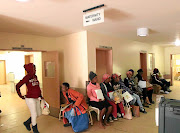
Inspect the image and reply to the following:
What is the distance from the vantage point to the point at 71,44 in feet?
15.9

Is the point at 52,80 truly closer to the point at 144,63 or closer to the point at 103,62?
the point at 103,62

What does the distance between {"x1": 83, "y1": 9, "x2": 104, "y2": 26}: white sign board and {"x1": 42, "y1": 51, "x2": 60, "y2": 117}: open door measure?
2105 millimetres

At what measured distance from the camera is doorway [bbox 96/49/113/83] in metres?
5.30

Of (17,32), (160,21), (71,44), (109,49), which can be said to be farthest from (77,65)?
(160,21)

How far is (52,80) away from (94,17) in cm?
277

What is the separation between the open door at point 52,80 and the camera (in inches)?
180

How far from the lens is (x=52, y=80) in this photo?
474 cm

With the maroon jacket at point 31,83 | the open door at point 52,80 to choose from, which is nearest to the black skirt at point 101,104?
the open door at point 52,80

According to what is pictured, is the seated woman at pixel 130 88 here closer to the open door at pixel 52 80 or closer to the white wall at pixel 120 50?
the white wall at pixel 120 50

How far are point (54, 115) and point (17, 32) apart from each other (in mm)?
2652

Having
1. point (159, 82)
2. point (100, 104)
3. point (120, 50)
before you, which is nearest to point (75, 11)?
point (100, 104)

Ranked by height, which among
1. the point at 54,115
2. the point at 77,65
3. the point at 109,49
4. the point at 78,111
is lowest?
the point at 54,115

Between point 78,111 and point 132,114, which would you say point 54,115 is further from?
point 132,114

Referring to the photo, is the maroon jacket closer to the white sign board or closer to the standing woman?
the standing woman
